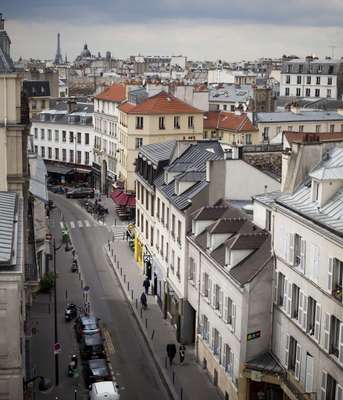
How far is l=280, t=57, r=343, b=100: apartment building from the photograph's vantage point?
126m

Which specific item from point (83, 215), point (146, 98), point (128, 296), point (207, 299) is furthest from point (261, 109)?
point (207, 299)

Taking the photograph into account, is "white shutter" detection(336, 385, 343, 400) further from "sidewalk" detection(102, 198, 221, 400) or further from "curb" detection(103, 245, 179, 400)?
"curb" detection(103, 245, 179, 400)

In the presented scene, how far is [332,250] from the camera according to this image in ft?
92.1

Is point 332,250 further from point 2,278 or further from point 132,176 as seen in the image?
point 132,176

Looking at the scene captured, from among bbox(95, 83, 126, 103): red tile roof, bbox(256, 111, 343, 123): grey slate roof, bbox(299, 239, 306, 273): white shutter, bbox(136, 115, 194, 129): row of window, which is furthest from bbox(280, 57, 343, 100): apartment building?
bbox(299, 239, 306, 273): white shutter

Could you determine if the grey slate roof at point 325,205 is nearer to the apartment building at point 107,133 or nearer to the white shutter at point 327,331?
the white shutter at point 327,331

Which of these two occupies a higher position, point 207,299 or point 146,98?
point 146,98

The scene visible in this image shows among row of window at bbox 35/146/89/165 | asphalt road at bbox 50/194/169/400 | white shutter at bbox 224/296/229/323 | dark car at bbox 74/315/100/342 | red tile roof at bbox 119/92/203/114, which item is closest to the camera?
white shutter at bbox 224/296/229/323

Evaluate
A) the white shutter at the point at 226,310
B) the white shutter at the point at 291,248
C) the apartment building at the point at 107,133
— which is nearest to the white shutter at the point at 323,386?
the white shutter at the point at 291,248

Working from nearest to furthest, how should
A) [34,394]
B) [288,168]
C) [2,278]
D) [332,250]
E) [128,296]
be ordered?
[2,278], [332,250], [288,168], [34,394], [128,296]

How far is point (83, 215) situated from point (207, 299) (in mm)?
44351

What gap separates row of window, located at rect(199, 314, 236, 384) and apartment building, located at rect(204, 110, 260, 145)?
45061 mm

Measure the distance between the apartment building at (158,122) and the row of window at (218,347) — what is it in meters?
40.8

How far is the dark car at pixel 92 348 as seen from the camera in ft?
134
